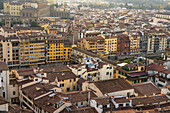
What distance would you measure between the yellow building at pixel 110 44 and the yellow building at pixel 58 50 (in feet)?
18.6

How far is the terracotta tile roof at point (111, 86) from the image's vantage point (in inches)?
782

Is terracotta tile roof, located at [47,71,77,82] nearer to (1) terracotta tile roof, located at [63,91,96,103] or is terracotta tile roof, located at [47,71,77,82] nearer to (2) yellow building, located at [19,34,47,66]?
(1) terracotta tile roof, located at [63,91,96,103]

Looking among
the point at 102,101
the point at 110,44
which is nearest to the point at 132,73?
the point at 102,101

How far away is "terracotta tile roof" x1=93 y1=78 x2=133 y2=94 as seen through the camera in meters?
19.9

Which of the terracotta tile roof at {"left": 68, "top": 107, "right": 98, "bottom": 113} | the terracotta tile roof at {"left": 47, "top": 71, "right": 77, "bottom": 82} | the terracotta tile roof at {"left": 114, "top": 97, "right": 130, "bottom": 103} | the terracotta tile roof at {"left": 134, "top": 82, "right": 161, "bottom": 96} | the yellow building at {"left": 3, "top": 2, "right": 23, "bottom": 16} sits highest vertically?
the yellow building at {"left": 3, "top": 2, "right": 23, "bottom": 16}

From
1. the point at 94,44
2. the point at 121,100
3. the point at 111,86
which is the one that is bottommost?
the point at 121,100

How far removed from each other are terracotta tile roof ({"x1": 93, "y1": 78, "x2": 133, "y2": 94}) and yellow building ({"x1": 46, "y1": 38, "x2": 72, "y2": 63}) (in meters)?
16.2

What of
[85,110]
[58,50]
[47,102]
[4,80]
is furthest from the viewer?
[58,50]

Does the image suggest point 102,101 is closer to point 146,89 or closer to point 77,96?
point 77,96

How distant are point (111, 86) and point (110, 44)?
65.7 feet

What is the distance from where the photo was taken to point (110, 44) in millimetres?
39938

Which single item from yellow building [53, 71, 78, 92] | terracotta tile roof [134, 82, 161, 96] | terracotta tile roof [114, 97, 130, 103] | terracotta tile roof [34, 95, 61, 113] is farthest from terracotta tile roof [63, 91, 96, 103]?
terracotta tile roof [134, 82, 161, 96]

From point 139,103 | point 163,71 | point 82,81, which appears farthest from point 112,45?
point 139,103

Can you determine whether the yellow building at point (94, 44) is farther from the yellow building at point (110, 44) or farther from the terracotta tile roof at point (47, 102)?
the terracotta tile roof at point (47, 102)
